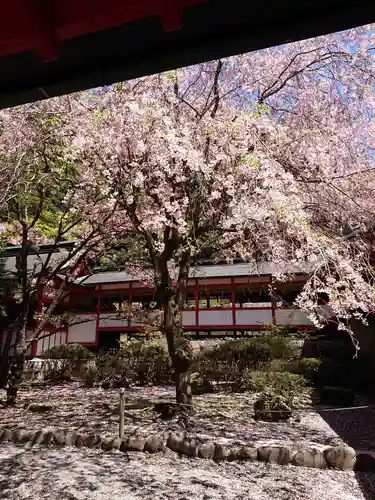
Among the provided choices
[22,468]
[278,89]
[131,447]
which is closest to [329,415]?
[131,447]

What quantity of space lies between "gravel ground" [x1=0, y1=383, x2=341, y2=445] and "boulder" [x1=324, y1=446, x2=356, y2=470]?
46.4 inches

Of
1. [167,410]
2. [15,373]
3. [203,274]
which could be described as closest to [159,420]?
[167,410]

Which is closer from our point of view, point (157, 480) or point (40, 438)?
point (157, 480)

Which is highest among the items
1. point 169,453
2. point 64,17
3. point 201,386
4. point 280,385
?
point 64,17

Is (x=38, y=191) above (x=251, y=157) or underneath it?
above

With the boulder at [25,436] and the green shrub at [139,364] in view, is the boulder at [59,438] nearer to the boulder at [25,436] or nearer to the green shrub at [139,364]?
the boulder at [25,436]

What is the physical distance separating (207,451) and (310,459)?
4.77ft

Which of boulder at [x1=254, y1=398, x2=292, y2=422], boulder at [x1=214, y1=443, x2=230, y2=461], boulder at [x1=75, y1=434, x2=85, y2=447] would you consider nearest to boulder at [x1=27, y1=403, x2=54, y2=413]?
boulder at [x1=75, y1=434, x2=85, y2=447]

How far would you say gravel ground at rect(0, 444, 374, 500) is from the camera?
4652 millimetres

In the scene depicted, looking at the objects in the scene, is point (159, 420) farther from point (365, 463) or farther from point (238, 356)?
point (238, 356)

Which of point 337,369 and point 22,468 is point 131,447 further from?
point 337,369

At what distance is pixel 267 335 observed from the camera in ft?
41.0

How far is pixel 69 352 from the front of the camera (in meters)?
15.3

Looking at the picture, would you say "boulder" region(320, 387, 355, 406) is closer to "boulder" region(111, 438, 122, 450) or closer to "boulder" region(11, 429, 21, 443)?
"boulder" region(111, 438, 122, 450)
